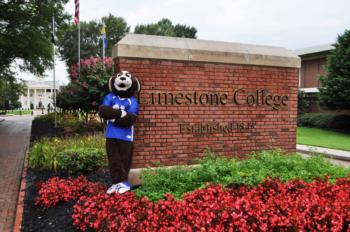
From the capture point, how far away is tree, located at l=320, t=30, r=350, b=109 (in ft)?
69.6

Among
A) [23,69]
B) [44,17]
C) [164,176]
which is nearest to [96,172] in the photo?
[164,176]

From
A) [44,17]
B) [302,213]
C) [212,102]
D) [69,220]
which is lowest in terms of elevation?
[69,220]

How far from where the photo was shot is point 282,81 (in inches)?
305

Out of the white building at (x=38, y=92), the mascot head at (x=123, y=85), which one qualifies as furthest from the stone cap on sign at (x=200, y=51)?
the white building at (x=38, y=92)

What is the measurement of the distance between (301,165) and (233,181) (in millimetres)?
1701

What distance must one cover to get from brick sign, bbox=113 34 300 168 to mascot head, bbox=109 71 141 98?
66 centimetres

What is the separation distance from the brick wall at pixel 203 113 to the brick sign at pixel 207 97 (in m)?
0.02

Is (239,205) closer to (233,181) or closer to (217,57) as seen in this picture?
(233,181)

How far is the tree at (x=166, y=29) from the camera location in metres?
44.8

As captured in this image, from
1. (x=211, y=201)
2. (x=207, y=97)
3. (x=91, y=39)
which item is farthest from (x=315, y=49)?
(x=91, y=39)

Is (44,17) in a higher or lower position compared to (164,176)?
higher

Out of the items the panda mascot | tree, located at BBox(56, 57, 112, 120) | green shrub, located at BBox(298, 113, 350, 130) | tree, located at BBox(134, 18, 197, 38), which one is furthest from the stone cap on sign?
tree, located at BBox(134, 18, 197, 38)

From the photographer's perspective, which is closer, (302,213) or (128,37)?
(302,213)

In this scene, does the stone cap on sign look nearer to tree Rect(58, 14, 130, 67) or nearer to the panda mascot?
the panda mascot
